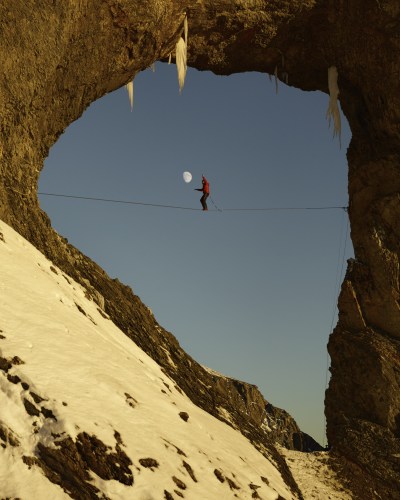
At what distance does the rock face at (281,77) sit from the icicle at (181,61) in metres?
0.40

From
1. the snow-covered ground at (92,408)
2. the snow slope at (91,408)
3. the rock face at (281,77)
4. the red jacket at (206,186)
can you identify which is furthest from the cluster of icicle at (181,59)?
the snow slope at (91,408)

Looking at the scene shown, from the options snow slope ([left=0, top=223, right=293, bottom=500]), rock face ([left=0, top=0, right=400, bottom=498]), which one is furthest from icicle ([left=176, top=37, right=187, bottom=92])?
snow slope ([left=0, top=223, right=293, bottom=500])

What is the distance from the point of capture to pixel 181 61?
21.9 metres

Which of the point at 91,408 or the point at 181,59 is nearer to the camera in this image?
the point at 91,408

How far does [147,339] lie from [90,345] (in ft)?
17.2

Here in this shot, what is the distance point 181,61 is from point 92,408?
1562 cm

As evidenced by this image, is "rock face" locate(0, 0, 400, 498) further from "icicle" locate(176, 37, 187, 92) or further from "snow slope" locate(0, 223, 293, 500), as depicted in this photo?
"snow slope" locate(0, 223, 293, 500)

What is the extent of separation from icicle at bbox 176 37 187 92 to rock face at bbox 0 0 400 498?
0.40 m

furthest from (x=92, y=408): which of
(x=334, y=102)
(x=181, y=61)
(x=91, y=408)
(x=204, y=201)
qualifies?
(x=334, y=102)

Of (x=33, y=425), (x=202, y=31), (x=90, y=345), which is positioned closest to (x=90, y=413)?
(x=33, y=425)

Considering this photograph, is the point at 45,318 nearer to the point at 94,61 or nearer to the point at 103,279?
the point at 103,279

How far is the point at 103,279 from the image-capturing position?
1811 centimetres

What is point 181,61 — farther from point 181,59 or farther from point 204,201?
point 204,201

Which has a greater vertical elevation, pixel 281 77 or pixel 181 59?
pixel 281 77
